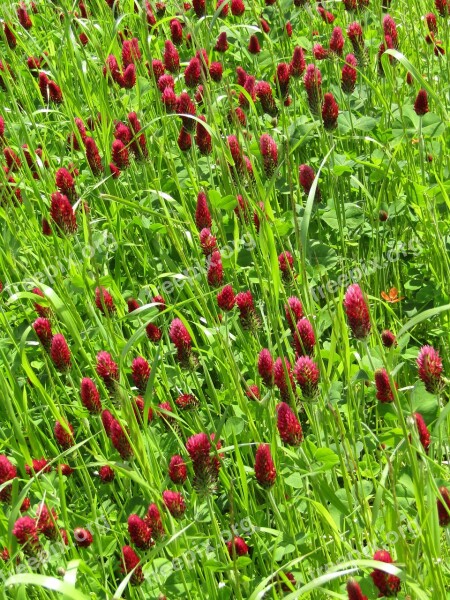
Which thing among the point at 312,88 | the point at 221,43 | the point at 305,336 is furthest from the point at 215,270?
the point at 221,43

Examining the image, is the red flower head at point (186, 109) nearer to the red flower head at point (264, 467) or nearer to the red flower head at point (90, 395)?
the red flower head at point (90, 395)

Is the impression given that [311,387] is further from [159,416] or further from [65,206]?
[65,206]

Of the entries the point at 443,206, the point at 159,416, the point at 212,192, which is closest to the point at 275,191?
the point at 212,192

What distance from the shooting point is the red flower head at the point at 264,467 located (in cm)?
171

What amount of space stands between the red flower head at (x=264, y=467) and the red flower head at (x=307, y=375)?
0.13m

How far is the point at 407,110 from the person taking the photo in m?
3.20

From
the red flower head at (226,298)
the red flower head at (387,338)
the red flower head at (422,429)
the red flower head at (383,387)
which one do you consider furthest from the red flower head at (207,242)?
the red flower head at (422,429)

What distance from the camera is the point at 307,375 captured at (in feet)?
5.72

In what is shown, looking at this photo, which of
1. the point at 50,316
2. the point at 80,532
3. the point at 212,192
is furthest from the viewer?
the point at 212,192

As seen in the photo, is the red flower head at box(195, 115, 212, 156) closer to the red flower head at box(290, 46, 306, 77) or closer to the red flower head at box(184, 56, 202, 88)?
the red flower head at box(184, 56, 202, 88)

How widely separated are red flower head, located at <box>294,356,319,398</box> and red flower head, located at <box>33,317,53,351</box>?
69 cm

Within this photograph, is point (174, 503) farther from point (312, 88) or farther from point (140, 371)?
point (312, 88)

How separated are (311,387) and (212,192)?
106cm

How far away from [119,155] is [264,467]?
1.38 m
